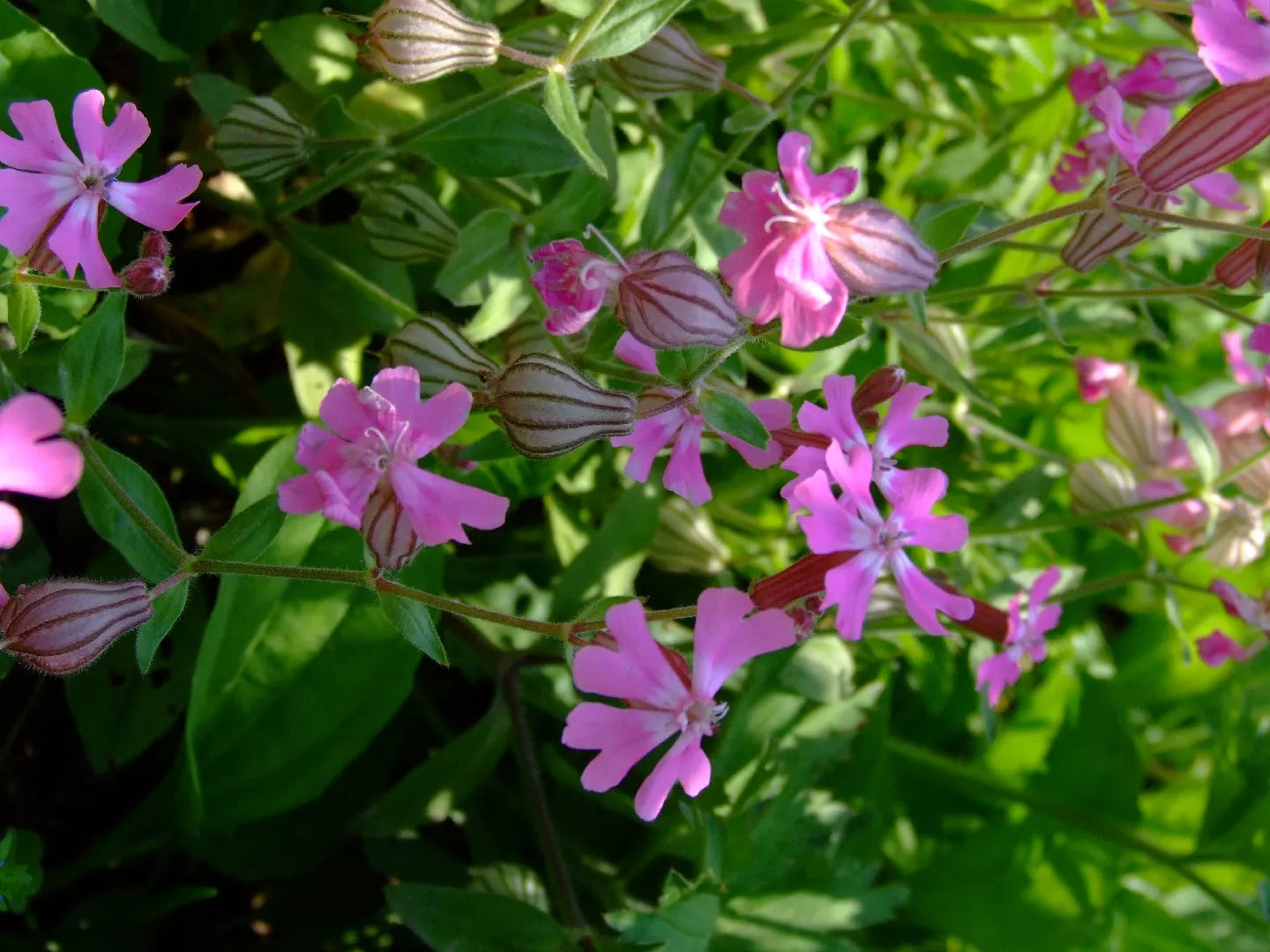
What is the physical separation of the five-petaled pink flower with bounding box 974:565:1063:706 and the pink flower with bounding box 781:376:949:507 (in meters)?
0.26

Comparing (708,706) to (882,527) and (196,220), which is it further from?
(196,220)

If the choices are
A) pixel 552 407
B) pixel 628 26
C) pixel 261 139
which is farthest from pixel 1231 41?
pixel 261 139

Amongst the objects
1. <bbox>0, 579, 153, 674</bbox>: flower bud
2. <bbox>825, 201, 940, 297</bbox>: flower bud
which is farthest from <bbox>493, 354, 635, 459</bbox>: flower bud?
<bbox>0, 579, 153, 674</bbox>: flower bud

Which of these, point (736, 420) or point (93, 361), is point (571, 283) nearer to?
point (736, 420)

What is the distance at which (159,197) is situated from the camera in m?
0.76

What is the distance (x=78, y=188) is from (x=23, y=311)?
10cm

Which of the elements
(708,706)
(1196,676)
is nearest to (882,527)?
(708,706)

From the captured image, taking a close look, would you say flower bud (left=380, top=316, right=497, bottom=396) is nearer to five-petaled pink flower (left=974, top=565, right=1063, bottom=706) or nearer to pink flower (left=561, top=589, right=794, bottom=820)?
pink flower (left=561, top=589, right=794, bottom=820)

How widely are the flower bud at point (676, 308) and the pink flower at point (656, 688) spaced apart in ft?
0.53

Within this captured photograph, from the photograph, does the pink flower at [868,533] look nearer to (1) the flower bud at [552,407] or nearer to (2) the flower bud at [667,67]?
(1) the flower bud at [552,407]

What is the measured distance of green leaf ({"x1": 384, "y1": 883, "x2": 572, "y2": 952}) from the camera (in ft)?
3.30

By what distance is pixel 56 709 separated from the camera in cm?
116

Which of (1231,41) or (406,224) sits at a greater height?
(1231,41)

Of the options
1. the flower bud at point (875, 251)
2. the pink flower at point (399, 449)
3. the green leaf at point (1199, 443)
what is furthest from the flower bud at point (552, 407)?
the green leaf at point (1199, 443)
